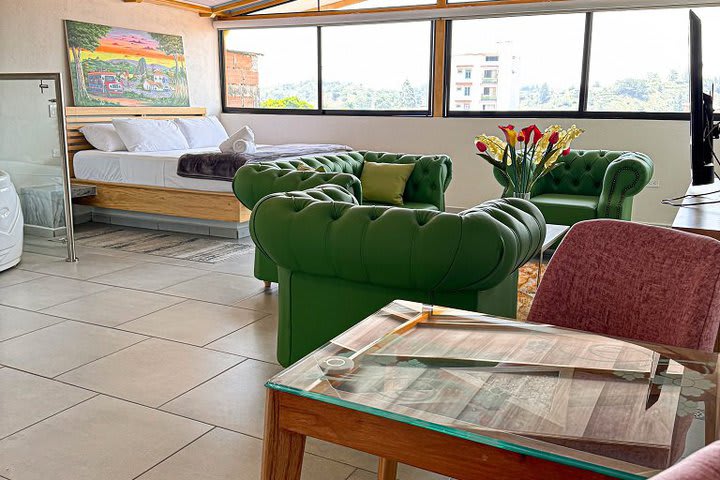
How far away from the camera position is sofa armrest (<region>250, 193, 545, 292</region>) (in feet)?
7.38

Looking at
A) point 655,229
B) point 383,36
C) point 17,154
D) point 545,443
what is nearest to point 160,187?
point 17,154

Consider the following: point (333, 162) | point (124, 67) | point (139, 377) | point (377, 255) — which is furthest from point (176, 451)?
point (124, 67)

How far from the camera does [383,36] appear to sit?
7664 millimetres

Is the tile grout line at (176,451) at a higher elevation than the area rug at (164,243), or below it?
below

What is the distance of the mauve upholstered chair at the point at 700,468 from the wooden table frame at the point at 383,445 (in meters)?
0.37

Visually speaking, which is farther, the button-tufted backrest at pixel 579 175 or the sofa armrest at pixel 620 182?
the button-tufted backrest at pixel 579 175

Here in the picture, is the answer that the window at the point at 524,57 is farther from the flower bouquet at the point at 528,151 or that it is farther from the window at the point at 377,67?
the flower bouquet at the point at 528,151

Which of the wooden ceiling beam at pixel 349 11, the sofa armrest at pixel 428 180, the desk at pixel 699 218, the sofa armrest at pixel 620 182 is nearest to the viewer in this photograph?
the desk at pixel 699 218

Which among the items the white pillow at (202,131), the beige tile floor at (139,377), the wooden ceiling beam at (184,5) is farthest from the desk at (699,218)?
the wooden ceiling beam at (184,5)

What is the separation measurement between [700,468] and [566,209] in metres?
4.66

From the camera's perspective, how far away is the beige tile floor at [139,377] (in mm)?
2207

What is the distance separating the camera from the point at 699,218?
232 centimetres

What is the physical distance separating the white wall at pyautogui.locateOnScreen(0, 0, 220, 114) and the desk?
5897mm

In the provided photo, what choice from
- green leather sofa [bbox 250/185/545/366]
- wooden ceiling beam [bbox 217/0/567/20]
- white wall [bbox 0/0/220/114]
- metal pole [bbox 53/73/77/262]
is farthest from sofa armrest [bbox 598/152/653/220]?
white wall [bbox 0/0/220/114]
